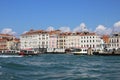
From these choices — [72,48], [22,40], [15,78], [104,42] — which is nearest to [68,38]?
[72,48]

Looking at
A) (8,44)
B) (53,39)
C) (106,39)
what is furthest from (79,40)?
(8,44)

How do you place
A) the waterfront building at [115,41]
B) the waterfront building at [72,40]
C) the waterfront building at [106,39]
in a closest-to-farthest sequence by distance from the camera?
the waterfront building at [115,41]
the waterfront building at [106,39]
the waterfront building at [72,40]

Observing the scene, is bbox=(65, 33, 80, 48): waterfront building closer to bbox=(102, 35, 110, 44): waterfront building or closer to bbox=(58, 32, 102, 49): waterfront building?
bbox=(58, 32, 102, 49): waterfront building

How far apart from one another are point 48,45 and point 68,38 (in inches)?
311

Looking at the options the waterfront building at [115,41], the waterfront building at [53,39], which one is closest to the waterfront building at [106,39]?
the waterfront building at [115,41]

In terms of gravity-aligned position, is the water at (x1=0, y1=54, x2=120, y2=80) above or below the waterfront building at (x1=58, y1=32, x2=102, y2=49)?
below

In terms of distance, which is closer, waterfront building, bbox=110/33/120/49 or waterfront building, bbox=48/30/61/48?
waterfront building, bbox=110/33/120/49

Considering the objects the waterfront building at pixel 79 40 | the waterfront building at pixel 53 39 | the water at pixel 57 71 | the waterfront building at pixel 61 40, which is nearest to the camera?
the water at pixel 57 71

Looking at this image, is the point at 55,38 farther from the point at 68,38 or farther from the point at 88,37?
the point at 88,37

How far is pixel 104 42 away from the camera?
10350 centimetres

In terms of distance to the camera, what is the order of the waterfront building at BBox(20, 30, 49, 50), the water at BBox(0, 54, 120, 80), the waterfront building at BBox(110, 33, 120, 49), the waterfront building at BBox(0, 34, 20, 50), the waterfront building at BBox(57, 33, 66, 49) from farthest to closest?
the waterfront building at BBox(0, 34, 20, 50) → the waterfront building at BBox(20, 30, 49, 50) → the waterfront building at BBox(57, 33, 66, 49) → the waterfront building at BBox(110, 33, 120, 49) → the water at BBox(0, 54, 120, 80)

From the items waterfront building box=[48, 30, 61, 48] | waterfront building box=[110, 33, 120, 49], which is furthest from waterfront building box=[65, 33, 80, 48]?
waterfront building box=[110, 33, 120, 49]

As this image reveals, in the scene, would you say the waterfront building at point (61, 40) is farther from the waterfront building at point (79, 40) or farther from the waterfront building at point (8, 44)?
the waterfront building at point (8, 44)

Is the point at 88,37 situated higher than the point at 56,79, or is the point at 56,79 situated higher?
the point at 88,37
